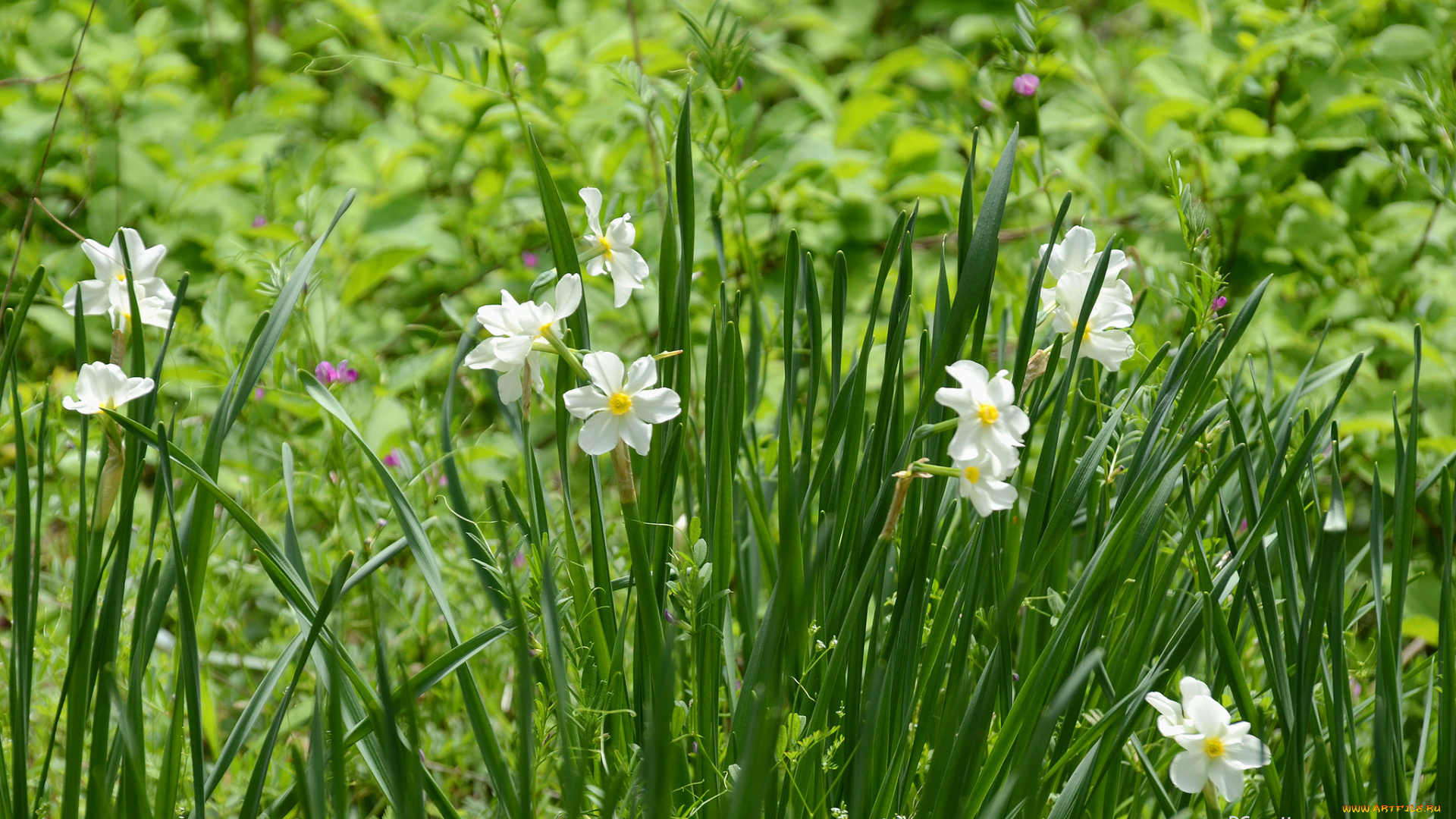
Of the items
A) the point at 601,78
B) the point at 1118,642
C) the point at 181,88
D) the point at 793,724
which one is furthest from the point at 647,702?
the point at 181,88

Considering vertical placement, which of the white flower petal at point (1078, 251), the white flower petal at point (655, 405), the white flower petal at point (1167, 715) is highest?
the white flower petal at point (1078, 251)

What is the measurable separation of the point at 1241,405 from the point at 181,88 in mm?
2652

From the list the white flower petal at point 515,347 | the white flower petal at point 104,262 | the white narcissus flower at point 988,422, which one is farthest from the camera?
the white flower petal at point 104,262

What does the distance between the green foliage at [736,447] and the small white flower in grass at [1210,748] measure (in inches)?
1.4

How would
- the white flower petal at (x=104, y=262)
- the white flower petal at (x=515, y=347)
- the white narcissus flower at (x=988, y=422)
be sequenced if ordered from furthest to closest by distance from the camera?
1. the white flower petal at (x=104, y=262)
2. the white flower petal at (x=515, y=347)
3. the white narcissus flower at (x=988, y=422)

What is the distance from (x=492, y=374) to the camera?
55.3 inches

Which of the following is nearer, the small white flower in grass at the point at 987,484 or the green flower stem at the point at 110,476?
the small white flower in grass at the point at 987,484

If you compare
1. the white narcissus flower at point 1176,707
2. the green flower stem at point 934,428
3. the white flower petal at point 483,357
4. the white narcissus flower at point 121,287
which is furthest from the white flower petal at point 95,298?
the white narcissus flower at point 1176,707

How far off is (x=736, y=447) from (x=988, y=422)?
0.95 ft

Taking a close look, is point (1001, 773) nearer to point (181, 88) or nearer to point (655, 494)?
point (655, 494)

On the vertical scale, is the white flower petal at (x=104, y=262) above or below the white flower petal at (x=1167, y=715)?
above

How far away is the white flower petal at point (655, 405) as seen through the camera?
738 millimetres

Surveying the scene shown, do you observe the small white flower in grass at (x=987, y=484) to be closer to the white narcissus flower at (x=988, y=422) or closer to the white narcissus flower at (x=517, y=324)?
the white narcissus flower at (x=988, y=422)

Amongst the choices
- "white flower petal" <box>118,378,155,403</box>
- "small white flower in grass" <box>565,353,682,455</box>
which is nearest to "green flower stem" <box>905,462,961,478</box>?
"small white flower in grass" <box>565,353,682,455</box>
